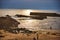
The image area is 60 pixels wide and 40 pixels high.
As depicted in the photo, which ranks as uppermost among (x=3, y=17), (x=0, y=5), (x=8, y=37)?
(x=0, y=5)

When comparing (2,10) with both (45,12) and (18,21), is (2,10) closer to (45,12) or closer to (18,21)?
(18,21)

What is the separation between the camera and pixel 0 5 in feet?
4.77

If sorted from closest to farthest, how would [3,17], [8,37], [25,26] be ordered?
[8,37] → [25,26] → [3,17]

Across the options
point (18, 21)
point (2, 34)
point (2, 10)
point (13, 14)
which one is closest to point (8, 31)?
point (2, 34)

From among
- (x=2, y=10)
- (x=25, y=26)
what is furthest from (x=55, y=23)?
(x=2, y=10)

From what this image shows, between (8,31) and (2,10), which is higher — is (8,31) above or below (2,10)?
below

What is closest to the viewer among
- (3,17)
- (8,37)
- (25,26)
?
(8,37)

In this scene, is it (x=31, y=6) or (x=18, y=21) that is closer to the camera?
(x=18, y=21)

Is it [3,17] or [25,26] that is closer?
[25,26]

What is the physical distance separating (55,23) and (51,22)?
1.4 inches

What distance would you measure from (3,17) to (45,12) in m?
0.41

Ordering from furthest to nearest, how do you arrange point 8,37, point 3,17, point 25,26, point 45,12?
1. point 45,12
2. point 3,17
3. point 25,26
4. point 8,37

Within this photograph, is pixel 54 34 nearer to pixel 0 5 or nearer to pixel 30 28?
pixel 30 28

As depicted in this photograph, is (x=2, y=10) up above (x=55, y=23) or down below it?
above
